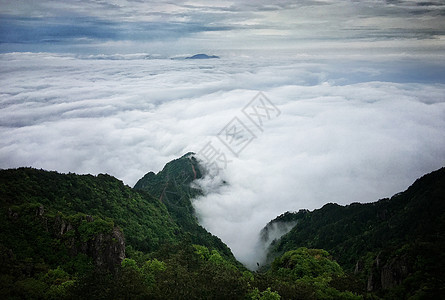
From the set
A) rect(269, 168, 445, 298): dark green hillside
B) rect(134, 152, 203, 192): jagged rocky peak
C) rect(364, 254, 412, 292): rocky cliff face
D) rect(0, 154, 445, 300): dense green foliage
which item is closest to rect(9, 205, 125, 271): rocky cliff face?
rect(0, 154, 445, 300): dense green foliage

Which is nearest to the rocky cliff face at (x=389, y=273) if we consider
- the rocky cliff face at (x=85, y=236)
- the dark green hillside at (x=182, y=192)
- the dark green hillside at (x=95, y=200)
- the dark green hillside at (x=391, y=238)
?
the dark green hillside at (x=391, y=238)

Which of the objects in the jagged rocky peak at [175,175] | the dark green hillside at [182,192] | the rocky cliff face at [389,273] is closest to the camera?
the rocky cliff face at [389,273]

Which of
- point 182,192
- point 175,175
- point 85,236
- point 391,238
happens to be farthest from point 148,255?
point 175,175

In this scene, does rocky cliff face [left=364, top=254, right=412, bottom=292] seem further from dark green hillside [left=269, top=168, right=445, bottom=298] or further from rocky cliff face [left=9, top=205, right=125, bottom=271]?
rocky cliff face [left=9, top=205, right=125, bottom=271]

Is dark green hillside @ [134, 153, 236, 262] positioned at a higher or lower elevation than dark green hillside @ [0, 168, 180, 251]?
lower

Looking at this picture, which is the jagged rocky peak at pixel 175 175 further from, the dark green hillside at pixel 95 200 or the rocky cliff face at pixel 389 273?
the rocky cliff face at pixel 389 273

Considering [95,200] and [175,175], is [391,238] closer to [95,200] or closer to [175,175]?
[95,200]

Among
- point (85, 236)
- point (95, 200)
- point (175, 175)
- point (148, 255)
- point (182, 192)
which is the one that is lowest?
point (182, 192)

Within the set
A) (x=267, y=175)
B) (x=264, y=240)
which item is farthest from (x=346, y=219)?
(x=267, y=175)

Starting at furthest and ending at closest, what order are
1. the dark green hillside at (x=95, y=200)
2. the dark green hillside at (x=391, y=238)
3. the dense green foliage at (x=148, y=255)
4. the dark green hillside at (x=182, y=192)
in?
the dark green hillside at (x=182, y=192)
the dark green hillside at (x=95, y=200)
the dark green hillside at (x=391, y=238)
the dense green foliage at (x=148, y=255)
